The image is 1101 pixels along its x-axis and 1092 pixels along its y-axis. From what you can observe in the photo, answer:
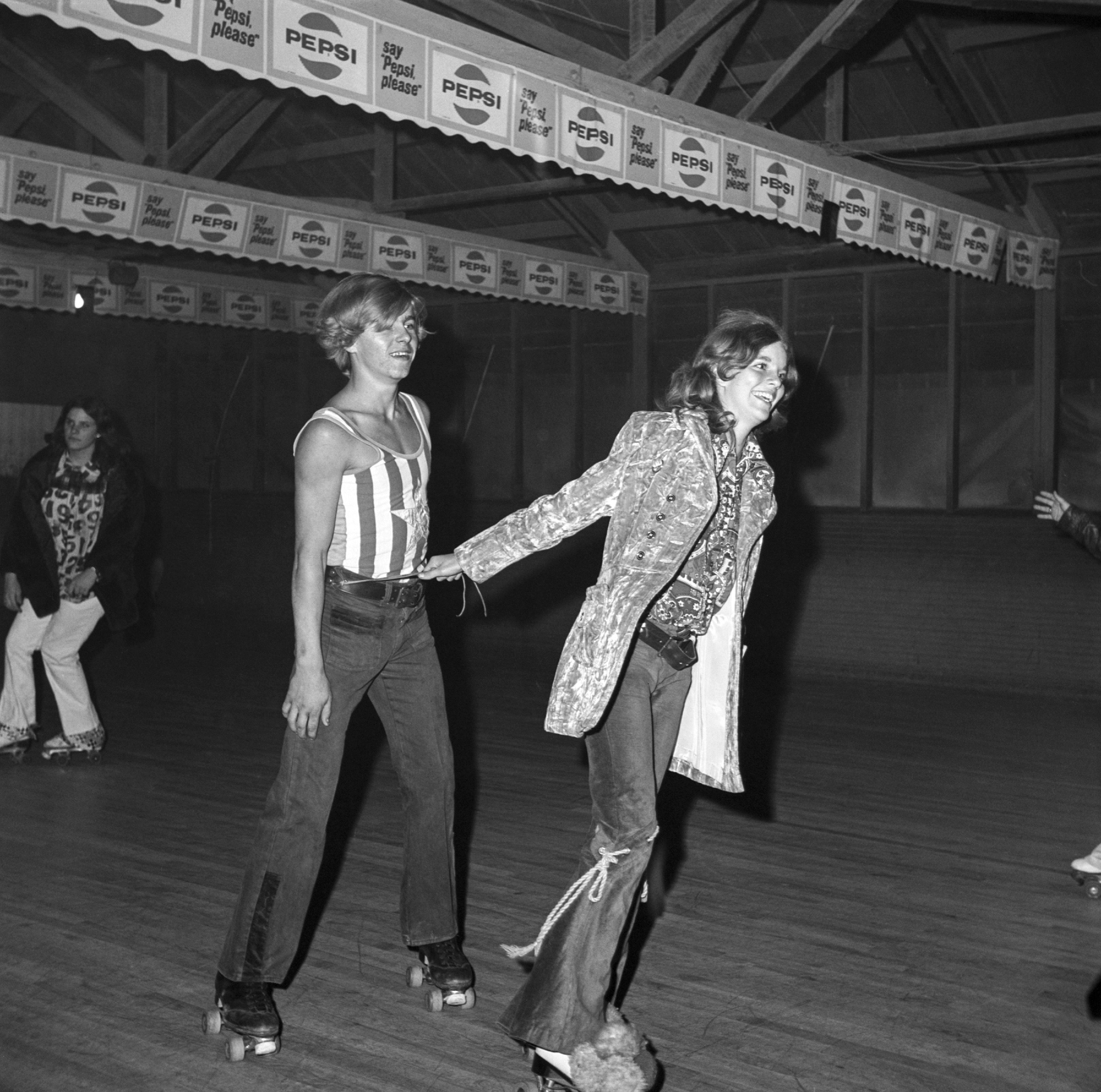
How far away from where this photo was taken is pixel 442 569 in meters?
3.22

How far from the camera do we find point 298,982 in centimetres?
377

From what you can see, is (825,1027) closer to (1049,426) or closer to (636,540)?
(636,540)

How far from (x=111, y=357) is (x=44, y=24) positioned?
611 centimetres

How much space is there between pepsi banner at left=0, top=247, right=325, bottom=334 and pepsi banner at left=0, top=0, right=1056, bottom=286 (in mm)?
2832

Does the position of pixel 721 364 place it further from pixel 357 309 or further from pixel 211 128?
pixel 211 128

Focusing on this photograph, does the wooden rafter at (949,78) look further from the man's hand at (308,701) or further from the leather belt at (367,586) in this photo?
the man's hand at (308,701)

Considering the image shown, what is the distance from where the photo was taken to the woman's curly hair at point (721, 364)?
3.06 meters

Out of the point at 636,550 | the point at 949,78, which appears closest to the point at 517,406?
the point at 949,78

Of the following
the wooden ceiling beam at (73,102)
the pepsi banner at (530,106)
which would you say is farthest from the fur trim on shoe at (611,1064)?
the wooden ceiling beam at (73,102)

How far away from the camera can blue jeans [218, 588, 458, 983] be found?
328 cm

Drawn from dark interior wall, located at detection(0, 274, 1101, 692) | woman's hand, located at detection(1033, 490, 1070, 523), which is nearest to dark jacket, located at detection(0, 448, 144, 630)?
dark interior wall, located at detection(0, 274, 1101, 692)

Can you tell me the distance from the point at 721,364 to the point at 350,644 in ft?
3.68

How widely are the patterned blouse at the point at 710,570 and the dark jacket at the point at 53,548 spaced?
4.41 metres

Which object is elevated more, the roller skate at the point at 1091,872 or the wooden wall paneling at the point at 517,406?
the wooden wall paneling at the point at 517,406
